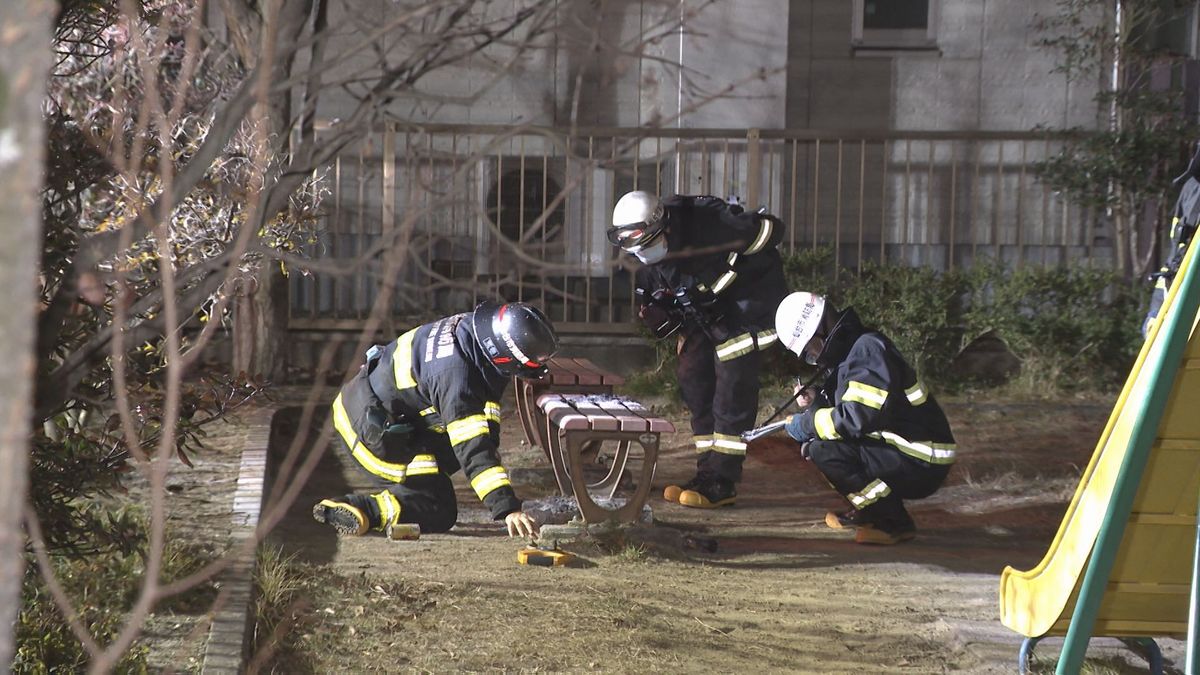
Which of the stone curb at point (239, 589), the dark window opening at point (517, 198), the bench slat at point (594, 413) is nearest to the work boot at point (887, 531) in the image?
the bench slat at point (594, 413)

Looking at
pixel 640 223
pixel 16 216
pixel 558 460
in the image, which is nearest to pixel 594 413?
pixel 558 460

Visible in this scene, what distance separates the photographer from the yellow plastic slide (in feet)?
11.9

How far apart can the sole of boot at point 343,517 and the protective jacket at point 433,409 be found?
0.24 m

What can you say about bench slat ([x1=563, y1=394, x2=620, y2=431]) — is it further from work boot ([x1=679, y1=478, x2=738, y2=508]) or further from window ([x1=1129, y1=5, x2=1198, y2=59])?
window ([x1=1129, y1=5, x2=1198, y2=59])

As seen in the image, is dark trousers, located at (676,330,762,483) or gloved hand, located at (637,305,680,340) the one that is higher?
gloved hand, located at (637,305,680,340)

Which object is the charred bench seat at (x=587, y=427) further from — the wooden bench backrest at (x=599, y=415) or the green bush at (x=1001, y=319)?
the green bush at (x=1001, y=319)

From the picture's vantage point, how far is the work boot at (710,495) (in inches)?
288

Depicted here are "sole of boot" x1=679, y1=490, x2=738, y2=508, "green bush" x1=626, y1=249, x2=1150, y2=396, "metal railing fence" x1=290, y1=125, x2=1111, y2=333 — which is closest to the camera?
"sole of boot" x1=679, y1=490, x2=738, y2=508

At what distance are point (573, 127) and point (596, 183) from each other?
10111 mm

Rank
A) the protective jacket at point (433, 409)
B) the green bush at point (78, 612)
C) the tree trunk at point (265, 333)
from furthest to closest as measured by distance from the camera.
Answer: the tree trunk at point (265, 333), the protective jacket at point (433, 409), the green bush at point (78, 612)

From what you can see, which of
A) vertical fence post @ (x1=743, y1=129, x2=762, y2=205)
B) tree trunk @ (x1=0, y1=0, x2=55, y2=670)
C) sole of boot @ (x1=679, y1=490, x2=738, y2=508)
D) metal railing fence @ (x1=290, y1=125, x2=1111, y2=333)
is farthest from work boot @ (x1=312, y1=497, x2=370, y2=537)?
vertical fence post @ (x1=743, y1=129, x2=762, y2=205)

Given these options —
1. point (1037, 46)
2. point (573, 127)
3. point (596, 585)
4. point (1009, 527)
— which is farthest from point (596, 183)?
point (573, 127)

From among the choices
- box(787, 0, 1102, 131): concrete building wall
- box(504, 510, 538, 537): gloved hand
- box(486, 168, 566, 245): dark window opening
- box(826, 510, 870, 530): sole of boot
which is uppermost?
box(787, 0, 1102, 131): concrete building wall

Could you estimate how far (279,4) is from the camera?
2.27 metres
